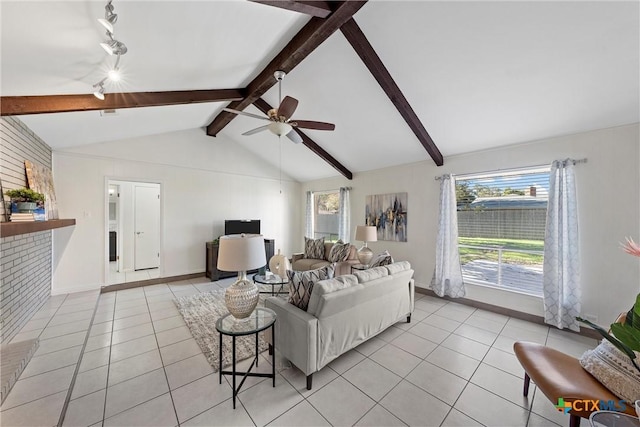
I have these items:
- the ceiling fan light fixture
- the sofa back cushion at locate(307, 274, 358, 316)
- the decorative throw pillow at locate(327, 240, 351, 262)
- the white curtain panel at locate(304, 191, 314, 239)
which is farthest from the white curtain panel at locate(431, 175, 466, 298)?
the white curtain panel at locate(304, 191, 314, 239)

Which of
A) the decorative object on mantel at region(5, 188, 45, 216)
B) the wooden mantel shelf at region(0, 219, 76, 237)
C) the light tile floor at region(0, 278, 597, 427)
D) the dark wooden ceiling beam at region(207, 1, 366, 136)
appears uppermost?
the dark wooden ceiling beam at region(207, 1, 366, 136)

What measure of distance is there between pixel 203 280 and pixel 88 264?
1.91 meters

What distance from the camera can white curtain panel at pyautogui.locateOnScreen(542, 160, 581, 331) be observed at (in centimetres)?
293

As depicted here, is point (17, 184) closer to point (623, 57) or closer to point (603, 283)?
point (623, 57)

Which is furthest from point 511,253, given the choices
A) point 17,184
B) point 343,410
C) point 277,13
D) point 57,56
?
point 17,184

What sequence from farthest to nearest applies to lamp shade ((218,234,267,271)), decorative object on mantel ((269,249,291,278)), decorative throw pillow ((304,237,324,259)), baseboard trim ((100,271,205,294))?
decorative throw pillow ((304,237,324,259)) < baseboard trim ((100,271,205,294)) < decorative object on mantel ((269,249,291,278)) < lamp shade ((218,234,267,271))

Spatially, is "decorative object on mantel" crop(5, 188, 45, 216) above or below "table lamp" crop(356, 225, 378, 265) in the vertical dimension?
above

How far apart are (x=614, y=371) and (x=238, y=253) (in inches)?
104

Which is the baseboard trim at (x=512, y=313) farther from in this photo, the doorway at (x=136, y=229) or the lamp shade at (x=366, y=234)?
the doorway at (x=136, y=229)

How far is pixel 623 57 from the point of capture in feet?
7.00

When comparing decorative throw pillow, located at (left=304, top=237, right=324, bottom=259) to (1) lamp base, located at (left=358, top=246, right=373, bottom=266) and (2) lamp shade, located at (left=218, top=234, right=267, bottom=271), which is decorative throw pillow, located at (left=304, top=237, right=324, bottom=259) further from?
(2) lamp shade, located at (left=218, top=234, right=267, bottom=271)

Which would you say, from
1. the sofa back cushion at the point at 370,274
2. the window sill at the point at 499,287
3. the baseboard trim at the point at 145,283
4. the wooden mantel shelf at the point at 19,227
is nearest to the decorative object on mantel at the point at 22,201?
the wooden mantel shelf at the point at 19,227

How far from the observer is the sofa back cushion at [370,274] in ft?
8.07
